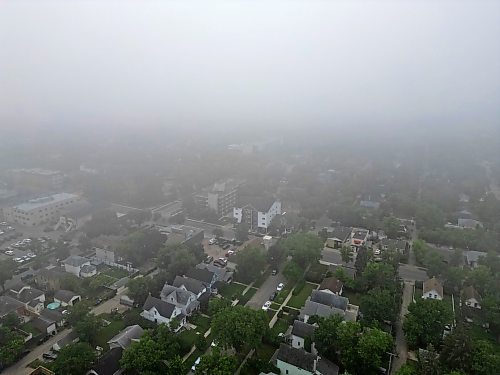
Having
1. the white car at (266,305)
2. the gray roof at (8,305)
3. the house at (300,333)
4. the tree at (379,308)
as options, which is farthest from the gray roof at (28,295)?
the tree at (379,308)

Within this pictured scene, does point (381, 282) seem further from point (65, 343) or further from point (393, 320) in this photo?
point (65, 343)

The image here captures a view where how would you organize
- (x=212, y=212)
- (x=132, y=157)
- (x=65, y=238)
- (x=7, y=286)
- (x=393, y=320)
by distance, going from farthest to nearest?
(x=132, y=157) → (x=212, y=212) → (x=65, y=238) → (x=7, y=286) → (x=393, y=320)

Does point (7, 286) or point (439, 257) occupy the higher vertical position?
point (439, 257)

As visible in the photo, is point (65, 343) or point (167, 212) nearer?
point (65, 343)

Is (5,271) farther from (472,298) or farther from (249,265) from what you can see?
(472,298)

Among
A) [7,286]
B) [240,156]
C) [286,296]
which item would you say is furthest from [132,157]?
[286,296]

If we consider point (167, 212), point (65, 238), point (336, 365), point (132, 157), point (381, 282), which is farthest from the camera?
point (132, 157)

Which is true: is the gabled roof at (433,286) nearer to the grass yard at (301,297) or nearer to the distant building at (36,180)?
the grass yard at (301,297)

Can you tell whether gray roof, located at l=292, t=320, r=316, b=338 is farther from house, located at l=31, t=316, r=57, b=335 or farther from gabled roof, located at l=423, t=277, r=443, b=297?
house, located at l=31, t=316, r=57, b=335
